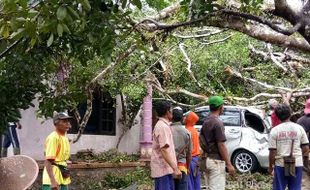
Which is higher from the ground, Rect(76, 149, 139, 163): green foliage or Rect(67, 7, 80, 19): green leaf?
Rect(67, 7, 80, 19): green leaf

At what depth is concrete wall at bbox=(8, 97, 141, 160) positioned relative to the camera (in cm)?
1460

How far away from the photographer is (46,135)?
14977mm

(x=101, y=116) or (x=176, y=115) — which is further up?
(x=101, y=116)

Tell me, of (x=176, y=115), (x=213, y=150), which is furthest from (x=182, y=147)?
(x=213, y=150)

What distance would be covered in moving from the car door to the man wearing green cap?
721cm

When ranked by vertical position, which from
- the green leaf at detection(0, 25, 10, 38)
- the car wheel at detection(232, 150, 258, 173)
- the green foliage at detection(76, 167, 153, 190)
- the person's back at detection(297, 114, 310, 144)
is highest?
the green leaf at detection(0, 25, 10, 38)

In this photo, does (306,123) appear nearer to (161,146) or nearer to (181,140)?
(181,140)

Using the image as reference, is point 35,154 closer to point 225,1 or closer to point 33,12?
point 225,1

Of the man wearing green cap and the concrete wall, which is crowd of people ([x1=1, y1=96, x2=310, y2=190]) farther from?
the concrete wall

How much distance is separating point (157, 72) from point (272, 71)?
318 cm

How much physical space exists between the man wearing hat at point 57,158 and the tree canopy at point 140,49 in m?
0.54

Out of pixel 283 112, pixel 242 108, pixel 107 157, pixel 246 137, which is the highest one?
pixel 242 108

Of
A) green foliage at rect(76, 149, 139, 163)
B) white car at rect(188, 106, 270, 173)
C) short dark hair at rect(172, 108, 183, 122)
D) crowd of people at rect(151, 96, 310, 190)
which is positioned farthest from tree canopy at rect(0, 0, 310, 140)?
green foliage at rect(76, 149, 139, 163)

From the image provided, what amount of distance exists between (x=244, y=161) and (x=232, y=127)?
0.97 meters
